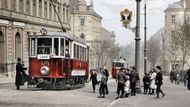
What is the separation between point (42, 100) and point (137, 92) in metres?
11.7

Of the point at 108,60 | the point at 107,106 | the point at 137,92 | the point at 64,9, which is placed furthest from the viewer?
the point at 108,60

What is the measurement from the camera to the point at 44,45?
3234cm

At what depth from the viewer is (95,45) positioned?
130 meters

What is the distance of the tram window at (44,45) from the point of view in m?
32.2

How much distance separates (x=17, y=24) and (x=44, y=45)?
126 feet

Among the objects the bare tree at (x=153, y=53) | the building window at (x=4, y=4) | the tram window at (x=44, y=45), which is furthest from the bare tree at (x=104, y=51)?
the tram window at (x=44, y=45)

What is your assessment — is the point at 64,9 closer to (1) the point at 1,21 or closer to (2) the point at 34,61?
(1) the point at 1,21

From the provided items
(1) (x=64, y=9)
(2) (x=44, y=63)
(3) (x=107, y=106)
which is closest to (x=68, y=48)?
(2) (x=44, y=63)

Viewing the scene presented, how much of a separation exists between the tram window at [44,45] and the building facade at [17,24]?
28952 millimetres

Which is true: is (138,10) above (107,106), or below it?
above

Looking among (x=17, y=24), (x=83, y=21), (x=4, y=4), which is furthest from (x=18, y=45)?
(x=83, y=21)

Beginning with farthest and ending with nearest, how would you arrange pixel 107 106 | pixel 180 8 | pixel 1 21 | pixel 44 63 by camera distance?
1. pixel 180 8
2. pixel 1 21
3. pixel 44 63
4. pixel 107 106

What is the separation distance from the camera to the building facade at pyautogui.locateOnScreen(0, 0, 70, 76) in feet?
215

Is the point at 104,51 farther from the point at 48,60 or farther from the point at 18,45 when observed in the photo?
the point at 48,60
